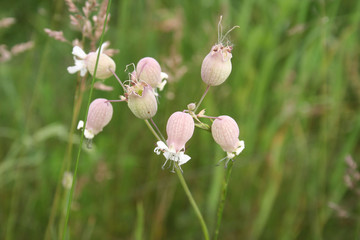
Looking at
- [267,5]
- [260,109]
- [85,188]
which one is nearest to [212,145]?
[260,109]

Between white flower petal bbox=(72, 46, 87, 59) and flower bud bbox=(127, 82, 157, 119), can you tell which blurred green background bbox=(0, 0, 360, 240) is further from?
flower bud bbox=(127, 82, 157, 119)

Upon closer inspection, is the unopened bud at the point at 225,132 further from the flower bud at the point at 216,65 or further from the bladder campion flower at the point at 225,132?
the flower bud at the point at 216,65

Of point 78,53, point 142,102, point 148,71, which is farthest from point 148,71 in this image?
point 78,53

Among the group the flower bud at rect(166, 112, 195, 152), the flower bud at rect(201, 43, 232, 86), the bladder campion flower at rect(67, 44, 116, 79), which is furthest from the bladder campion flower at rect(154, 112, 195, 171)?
the bladder campion flower at rect(67, 44, 116, 79)

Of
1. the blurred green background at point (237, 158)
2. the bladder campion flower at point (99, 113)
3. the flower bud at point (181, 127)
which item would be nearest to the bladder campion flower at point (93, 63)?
the bladder campion flower at point (99, 113)

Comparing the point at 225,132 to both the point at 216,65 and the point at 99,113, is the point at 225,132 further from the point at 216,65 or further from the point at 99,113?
the point at 99,113

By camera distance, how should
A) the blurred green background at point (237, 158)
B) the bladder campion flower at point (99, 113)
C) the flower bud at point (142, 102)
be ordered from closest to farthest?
the flower bud at point (142, 102) → the bladder campion flower at point (99, 113) → the blurred green background at point (237, 158)

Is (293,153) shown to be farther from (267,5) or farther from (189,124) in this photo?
(189,124)
